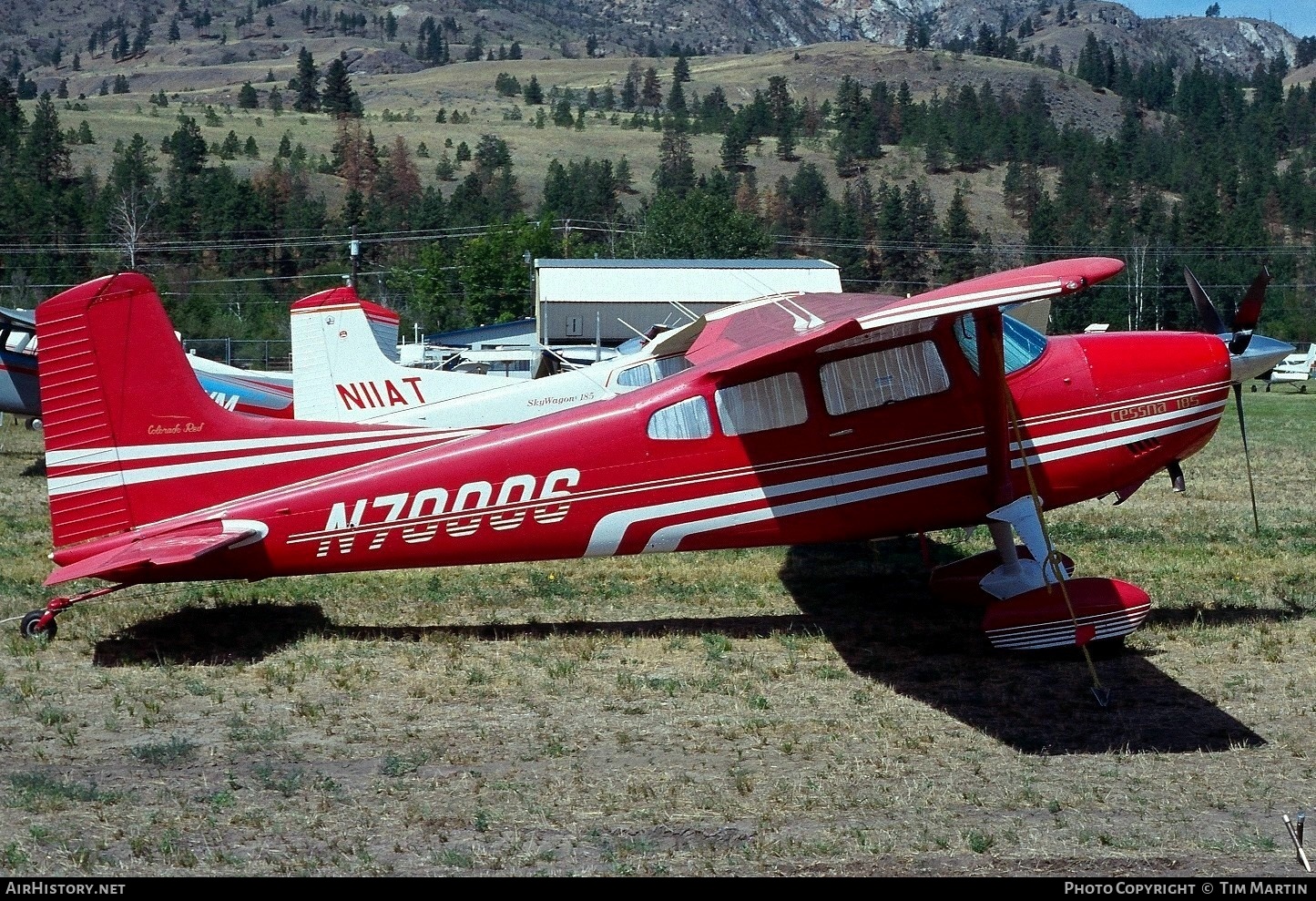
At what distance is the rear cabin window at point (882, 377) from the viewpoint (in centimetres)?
897

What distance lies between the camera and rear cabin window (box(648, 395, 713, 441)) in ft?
29.5

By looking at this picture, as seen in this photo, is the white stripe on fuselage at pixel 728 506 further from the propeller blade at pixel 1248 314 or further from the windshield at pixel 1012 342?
the propeller blade at pixel 1248 314

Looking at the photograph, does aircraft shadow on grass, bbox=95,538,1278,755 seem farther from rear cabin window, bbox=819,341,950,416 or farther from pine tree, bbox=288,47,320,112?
pine tree, bbox=288,47,320,112

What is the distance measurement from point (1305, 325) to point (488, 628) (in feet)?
227

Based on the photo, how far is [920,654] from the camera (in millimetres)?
9062

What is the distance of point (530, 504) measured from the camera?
8.86 m

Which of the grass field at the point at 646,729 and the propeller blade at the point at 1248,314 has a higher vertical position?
the propeller blade at the point at 1248,314

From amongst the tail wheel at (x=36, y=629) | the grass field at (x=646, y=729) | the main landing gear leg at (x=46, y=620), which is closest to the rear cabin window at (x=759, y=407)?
the grass field at (x=646, y=729)

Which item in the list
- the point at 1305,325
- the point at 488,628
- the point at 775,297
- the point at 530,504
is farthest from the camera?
the point at 1305,325

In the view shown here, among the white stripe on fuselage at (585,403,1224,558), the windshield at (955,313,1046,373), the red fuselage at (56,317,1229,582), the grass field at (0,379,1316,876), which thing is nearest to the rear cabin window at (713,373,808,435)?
the red fuselage at (56,317,1229,582)

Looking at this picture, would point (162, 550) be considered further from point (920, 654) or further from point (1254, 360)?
point (1254, 360)

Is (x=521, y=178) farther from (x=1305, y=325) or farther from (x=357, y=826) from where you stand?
(x=357, y=826)

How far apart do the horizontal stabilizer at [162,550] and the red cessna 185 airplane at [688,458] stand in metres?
0.03
